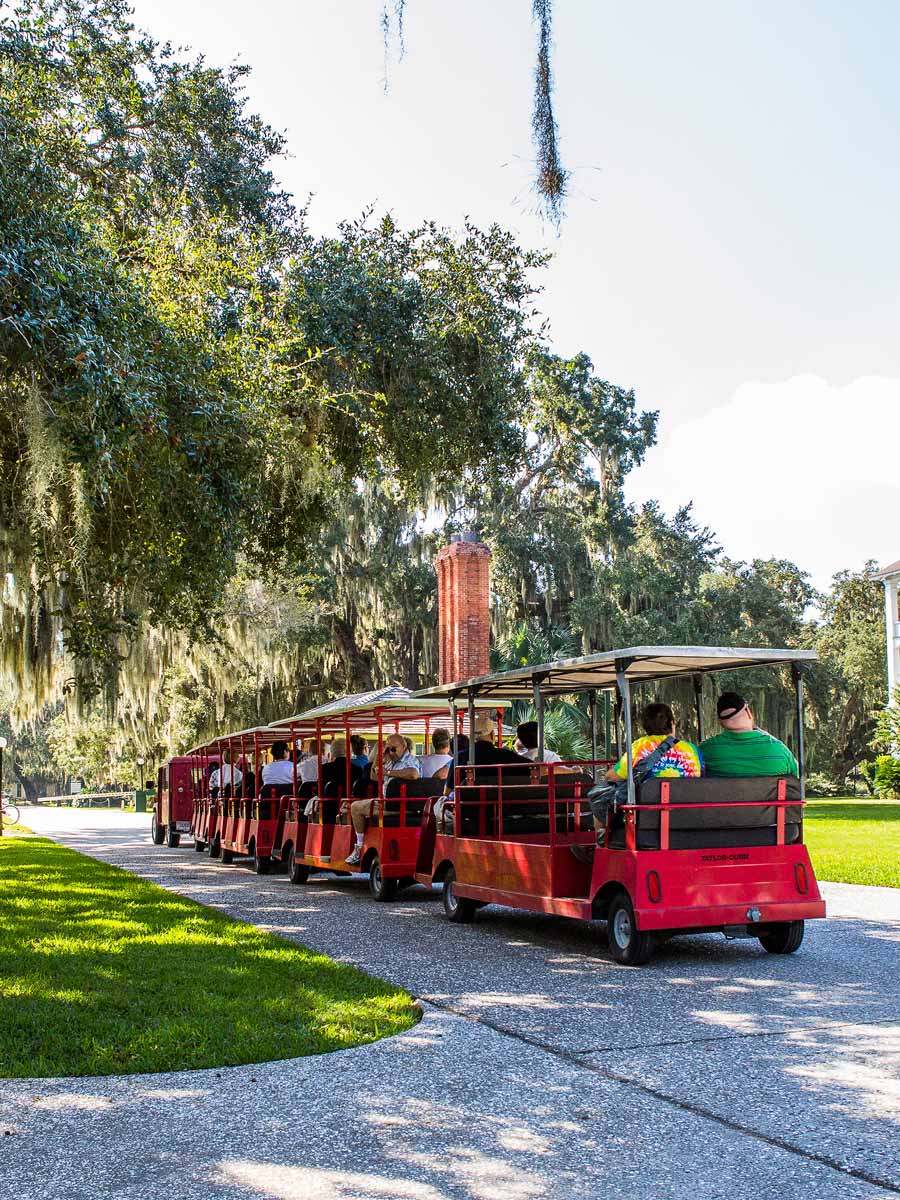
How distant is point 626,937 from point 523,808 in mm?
2404

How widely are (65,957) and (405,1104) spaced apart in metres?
4.20

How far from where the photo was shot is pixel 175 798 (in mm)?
22750

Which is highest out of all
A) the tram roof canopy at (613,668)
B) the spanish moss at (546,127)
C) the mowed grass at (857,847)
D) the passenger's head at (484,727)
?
the spanish moss at (546,127)

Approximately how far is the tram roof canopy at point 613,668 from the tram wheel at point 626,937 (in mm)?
1644

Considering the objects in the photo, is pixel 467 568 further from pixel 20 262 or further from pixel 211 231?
pixel 20 262

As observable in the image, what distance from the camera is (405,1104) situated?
471cm

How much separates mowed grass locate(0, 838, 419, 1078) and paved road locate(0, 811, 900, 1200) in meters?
0.25

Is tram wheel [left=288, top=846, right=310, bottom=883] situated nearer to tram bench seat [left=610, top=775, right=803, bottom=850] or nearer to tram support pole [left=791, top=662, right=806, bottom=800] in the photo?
tram bench seat [left=610, top=775, right=803, bottom=850]

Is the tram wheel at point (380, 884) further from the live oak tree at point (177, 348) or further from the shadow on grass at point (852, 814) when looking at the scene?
the shadow on grass at point (852, 814)

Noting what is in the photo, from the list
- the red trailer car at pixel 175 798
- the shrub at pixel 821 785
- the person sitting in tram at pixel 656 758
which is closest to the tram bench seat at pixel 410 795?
the person sitting in tram at pixel 656 758

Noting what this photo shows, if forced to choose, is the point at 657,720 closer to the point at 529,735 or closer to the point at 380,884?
the point at 529,735

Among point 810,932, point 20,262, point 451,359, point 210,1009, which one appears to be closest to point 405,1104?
point 210,1009

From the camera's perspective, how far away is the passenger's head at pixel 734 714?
838 centimetres

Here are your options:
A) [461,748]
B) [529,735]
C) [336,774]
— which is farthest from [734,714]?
[336,774]
